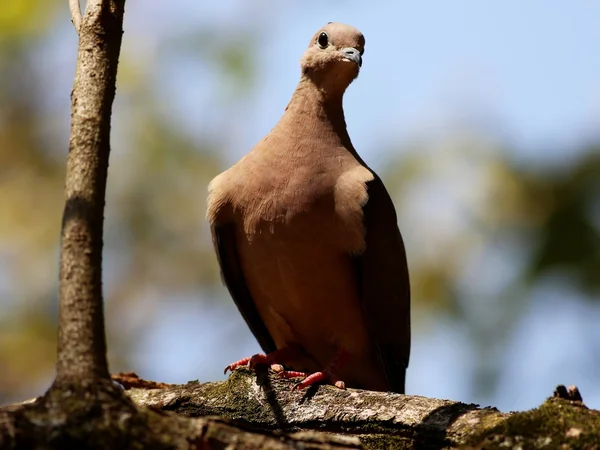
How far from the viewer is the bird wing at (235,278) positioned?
5.36 meters

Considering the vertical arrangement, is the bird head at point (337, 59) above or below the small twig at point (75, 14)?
above

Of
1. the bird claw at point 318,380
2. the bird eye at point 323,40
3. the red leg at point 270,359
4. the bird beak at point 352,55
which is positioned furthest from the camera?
the bird eye at point 323,40

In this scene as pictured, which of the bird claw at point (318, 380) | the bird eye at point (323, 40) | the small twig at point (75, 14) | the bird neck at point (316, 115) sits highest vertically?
the bird eye at point (323, 40)

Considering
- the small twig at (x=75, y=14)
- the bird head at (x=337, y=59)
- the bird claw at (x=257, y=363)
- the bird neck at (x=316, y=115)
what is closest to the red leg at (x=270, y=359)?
the bird claw at (x=257, y=363)

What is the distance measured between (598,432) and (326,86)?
338cm

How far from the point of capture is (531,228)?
5176mm

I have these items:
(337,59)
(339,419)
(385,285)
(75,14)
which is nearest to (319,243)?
(385,285)

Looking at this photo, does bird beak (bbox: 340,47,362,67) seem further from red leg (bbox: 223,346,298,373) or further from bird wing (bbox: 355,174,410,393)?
red leg (bbox: 223,346,298,373)

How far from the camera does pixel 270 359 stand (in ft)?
16.4

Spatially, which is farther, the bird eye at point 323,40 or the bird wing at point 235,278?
the bird eye at point 323,40

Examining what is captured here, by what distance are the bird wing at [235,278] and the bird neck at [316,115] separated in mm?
732

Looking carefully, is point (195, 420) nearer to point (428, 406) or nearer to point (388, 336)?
point (428, 406)

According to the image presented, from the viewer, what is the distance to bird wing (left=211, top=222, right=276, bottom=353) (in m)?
5.36

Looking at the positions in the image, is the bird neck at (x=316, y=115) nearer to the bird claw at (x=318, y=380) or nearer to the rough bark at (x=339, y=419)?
the bird claw at (x=318, y=380)
